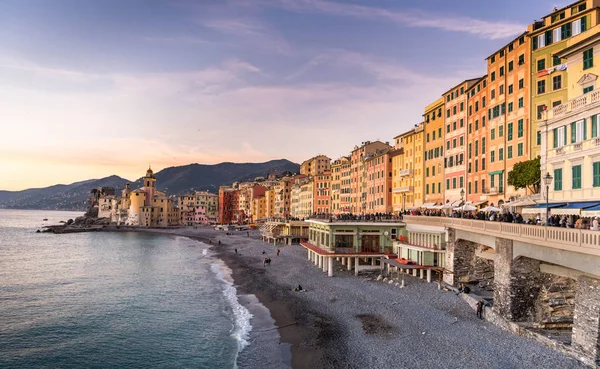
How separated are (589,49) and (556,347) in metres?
23.6

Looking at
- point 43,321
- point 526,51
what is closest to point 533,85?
point 526,51

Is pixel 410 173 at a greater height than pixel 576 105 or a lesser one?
lesser

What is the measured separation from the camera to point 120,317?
44031mm

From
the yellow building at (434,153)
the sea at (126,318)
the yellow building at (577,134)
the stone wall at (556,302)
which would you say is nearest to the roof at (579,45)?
the yellow building at (577,134)

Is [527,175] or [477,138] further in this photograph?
[477,138]

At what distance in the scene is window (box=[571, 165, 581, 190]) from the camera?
32750 millimetres

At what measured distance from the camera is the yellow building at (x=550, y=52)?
41094 millimetres

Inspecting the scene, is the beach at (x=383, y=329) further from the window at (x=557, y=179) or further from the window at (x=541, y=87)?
the window at (x=541, y=87)

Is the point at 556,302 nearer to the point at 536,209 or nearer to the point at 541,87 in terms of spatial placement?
the point at 536,209

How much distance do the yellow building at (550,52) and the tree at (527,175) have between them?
289 cm

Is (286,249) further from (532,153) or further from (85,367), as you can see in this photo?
(85,367)

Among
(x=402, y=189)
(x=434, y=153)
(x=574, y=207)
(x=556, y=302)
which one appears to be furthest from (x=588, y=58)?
(x=402, y=189)

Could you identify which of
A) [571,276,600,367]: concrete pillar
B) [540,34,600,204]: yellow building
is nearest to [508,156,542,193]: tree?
[540,34,600,204]: yellow building

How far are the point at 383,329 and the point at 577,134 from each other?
822 inches
